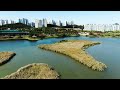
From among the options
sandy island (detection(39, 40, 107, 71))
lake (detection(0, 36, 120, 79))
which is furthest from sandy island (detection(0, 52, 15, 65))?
sandy island (detection(39, 40, 107, 71))

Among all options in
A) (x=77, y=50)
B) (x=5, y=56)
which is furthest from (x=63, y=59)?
(x=5, y=56)

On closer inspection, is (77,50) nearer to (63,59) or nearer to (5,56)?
(63,59)

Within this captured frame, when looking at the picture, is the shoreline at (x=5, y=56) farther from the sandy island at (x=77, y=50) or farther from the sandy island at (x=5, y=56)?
the sandy island at (x=77, y=50)

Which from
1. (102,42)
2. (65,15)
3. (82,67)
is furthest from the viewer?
(102,42)
